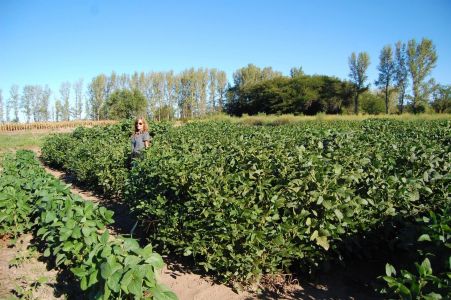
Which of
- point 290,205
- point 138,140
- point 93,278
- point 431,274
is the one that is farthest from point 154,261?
point 138,140

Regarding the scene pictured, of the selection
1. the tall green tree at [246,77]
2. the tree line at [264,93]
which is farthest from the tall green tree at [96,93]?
the tall green tree at [246,77]

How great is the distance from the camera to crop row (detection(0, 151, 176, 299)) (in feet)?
7.77

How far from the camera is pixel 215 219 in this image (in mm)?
3434

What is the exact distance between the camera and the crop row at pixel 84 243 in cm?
237

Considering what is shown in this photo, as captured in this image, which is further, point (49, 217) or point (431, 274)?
point (49, 217)

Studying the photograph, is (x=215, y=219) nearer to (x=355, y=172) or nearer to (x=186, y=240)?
(x=186, y=240)

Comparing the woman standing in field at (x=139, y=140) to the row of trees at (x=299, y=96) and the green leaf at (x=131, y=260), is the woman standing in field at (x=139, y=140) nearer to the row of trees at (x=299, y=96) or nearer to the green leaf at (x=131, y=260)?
the green leaf at (x=131, y=260)

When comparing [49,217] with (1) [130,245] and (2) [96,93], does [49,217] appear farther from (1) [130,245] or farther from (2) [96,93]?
(2) [96,93]

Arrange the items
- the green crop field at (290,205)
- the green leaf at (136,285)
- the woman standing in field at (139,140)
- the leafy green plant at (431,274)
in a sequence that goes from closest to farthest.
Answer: the leafy green plant at (431,274), the green leaf at (136,285), the green crop field at (290,205), the woman standing in field at (139,140)

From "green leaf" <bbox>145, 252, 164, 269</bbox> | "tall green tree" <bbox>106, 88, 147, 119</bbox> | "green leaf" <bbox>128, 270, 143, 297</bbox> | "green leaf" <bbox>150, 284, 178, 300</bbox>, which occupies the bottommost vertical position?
"green leaf" <bbox>150, 284, 178, 300</bbox>

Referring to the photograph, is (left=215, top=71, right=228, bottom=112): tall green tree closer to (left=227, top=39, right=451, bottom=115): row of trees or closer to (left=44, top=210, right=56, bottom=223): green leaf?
(left=227, top=39, right=451, bottom=115): row of trees

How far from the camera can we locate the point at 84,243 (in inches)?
124

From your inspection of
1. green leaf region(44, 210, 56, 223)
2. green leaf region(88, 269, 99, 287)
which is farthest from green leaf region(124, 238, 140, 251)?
green leaf region(44, 210, 56, 223)

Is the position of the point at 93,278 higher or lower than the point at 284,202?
lower
